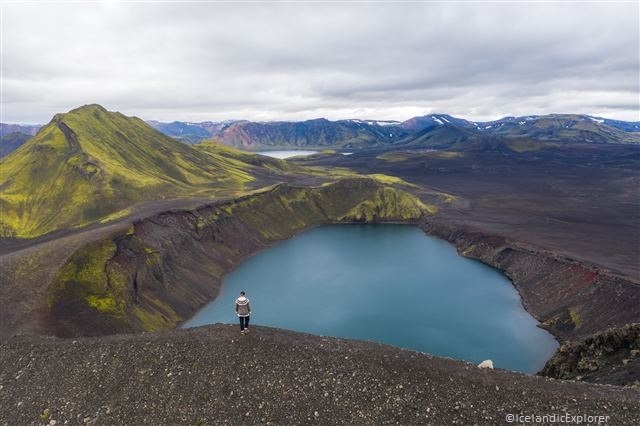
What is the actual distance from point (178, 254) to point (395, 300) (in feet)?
140

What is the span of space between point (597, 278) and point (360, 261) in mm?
49552

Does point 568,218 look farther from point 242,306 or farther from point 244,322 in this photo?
point 242,306

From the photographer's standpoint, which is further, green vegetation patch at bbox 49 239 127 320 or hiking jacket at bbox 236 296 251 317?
green vegetation patch at bbox 49 239 127 320

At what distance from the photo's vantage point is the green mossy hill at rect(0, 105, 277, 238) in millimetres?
109188

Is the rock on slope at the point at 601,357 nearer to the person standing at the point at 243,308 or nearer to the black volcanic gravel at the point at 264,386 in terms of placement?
the black volcanic gravel at the point at 264,386

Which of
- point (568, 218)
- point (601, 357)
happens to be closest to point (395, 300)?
point (601, 357)

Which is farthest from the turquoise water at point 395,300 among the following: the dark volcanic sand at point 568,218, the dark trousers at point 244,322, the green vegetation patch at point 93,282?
the dark trousers at point 244,322

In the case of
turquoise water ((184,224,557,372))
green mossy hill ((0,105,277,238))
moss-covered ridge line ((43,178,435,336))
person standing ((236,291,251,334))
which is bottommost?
turquoise water ((184,224,557,372))

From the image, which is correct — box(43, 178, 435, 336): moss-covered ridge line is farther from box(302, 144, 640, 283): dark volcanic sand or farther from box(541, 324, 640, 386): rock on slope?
box(541, 324, 640, 386): rock on slope

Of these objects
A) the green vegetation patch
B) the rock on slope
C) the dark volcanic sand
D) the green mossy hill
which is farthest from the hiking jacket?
the green mossy hill

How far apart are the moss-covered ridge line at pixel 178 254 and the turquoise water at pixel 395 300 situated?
4.95 meters

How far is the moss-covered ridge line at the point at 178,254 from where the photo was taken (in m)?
55.1

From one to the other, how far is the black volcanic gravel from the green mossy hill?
81.3 m

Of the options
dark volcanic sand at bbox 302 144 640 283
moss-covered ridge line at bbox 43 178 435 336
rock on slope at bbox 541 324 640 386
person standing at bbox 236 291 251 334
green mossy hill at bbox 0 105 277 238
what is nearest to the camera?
person standing at bbox 236 291 251 334
